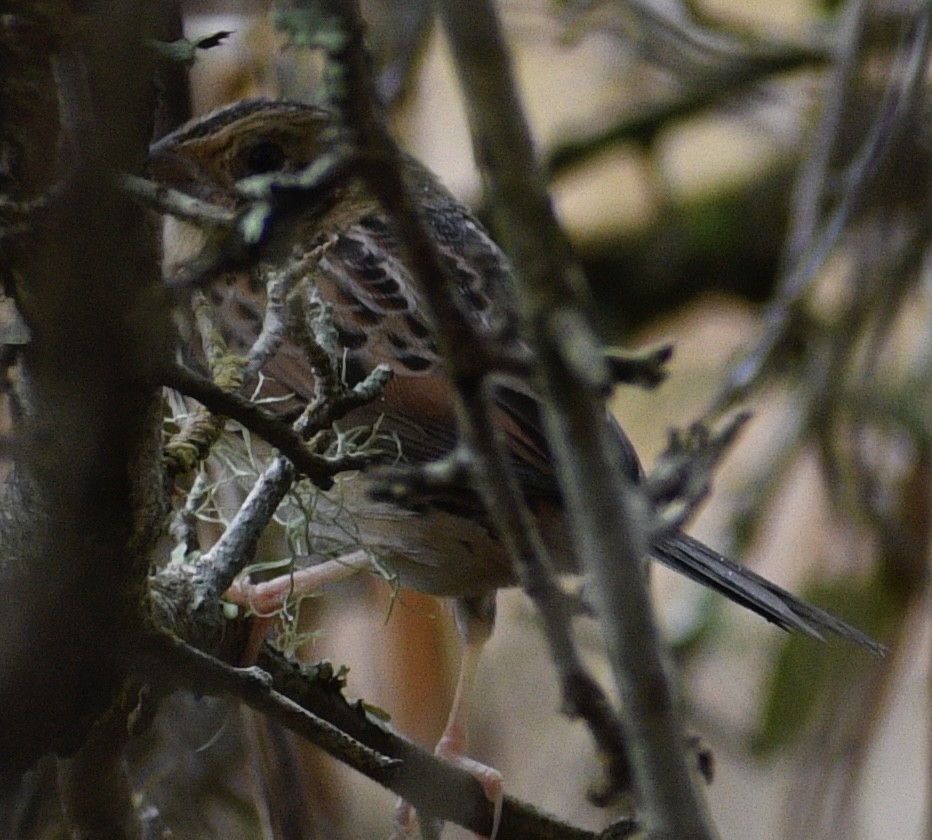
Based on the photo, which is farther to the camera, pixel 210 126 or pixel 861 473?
pixel 861 473

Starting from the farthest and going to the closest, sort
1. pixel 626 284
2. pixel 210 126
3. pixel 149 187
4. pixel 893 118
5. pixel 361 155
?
pixel 626 284 → pixel 893 118 → pixel 210 126 → pixel 149 187 → pixel 361 155

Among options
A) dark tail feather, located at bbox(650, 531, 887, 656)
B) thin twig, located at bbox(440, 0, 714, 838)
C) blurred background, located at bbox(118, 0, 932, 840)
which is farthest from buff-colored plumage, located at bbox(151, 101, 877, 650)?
thin twig, located at bbox(440, 0, 714, 838)

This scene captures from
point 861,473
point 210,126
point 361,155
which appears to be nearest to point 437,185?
point 210,126

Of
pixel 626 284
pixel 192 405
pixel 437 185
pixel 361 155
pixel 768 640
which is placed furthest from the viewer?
pixel 626 284

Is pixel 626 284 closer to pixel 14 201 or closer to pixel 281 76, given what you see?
pixel 281 76

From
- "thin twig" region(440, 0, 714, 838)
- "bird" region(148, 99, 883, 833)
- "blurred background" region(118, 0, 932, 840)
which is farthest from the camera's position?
"blurred background" region(118, 0, 932, 840)

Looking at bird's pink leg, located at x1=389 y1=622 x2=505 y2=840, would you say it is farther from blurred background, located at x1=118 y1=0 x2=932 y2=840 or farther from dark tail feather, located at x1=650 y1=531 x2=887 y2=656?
dark tail feather, located at x1=650 y1=531 x2=887 y2=656

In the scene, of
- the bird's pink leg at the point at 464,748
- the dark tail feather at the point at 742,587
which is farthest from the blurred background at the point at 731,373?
the dark tail feather at the point at 742,587
